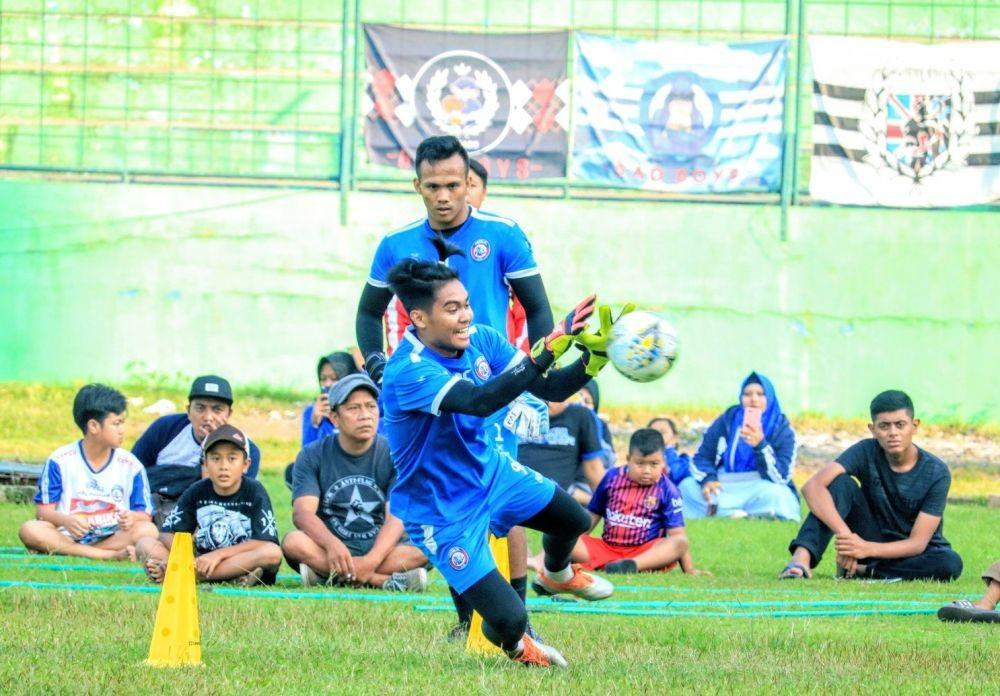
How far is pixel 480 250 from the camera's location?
7.58 metres

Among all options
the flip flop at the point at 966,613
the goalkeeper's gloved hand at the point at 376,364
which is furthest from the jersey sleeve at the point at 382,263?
the flip flop at the point at 966,613

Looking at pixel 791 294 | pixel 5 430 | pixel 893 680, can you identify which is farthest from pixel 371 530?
pixel 791 294

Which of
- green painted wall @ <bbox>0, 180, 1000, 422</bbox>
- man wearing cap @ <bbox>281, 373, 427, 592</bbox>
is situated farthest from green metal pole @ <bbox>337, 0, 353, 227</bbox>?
man wearing cap @ <bbox>281, 373, 427, 592</bbox>

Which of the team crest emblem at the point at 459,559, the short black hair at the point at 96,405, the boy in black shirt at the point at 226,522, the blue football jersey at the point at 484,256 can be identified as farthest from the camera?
the short black hair at the point at 96,405

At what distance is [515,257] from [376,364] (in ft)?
2.69

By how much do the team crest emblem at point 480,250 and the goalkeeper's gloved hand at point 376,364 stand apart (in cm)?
65

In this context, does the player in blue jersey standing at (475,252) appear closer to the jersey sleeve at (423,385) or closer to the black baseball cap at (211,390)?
the jersey sleeve at (423,385)

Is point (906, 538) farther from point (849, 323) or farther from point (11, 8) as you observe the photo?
point (11, 8)

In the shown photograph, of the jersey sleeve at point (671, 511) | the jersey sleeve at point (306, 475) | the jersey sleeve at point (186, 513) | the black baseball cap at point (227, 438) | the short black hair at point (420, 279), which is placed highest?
the short black hair at point (420, 279)

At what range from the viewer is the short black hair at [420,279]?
648cm

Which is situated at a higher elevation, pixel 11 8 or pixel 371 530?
pixel 11 8

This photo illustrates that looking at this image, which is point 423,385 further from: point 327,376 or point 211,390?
point 327,376

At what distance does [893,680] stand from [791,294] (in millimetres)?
15447

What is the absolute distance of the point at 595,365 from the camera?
6379 millimetres
